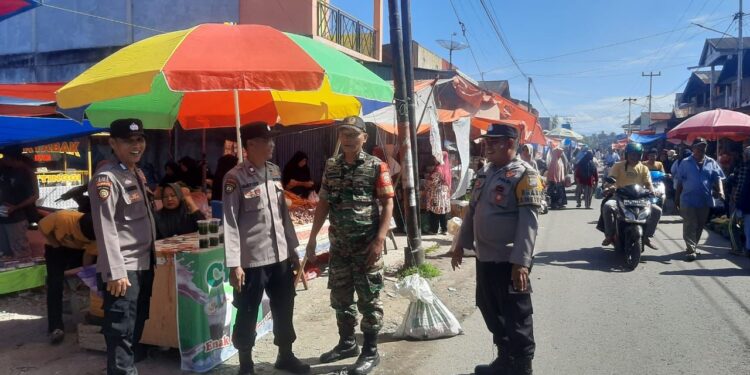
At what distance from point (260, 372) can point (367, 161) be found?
1814 mm

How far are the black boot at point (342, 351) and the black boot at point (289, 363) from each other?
22 cm

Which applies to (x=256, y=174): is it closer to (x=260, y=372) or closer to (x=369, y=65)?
(x=260, y=372)

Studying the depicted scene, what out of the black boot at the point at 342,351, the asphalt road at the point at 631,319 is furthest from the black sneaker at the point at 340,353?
the asphalt road at the point at 631,319

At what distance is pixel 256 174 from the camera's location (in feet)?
13.4

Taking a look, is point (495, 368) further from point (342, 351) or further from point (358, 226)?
point (358, 226)

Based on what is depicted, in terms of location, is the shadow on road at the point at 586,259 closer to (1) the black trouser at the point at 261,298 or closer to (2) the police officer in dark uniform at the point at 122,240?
(1) the black trouser at the point at 261,298

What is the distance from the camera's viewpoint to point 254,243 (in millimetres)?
4004

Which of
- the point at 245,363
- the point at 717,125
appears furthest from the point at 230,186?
the point at 717,125

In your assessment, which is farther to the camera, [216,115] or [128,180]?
[216,115]

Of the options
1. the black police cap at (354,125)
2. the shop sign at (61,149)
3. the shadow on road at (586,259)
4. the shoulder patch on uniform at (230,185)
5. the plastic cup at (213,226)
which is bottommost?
the shadow on road at (586,259)

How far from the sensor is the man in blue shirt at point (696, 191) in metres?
8.39

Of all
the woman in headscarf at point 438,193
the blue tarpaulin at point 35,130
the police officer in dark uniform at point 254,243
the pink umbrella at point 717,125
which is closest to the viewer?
the police officer in dark uniform at point 254,243

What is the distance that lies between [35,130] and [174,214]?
2983 millimetres

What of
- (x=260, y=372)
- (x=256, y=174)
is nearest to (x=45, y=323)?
(x=260, y=372)
